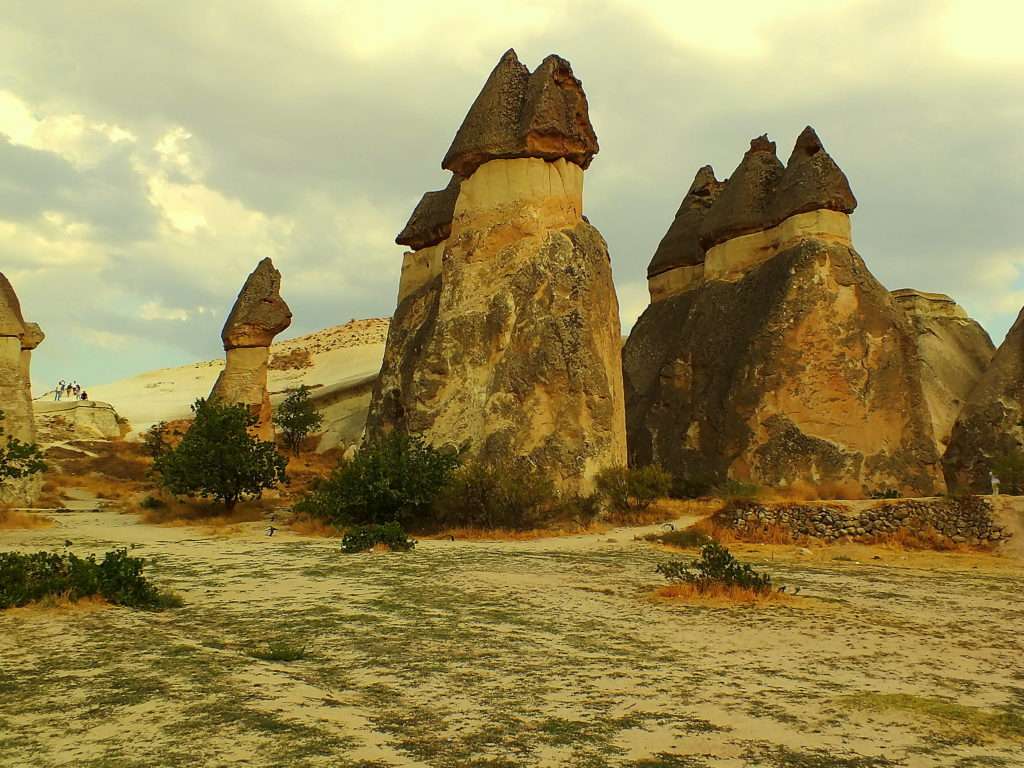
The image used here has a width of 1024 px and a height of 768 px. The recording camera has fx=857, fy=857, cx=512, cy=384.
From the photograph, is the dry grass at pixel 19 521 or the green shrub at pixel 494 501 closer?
the green shrub at pixel 494 501

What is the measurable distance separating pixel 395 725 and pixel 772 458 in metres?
15.7

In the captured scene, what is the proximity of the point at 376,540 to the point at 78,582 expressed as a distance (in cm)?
448

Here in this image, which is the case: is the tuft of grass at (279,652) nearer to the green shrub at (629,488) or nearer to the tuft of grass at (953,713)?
the tuft of grass at (953,713)

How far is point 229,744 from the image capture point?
2889 millimetres

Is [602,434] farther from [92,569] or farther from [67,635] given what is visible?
[67,635]

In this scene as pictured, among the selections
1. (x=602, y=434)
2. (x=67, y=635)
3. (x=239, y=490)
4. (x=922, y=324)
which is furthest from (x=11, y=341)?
(x=922, y=324)

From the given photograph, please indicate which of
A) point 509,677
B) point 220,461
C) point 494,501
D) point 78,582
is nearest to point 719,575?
point 509,677

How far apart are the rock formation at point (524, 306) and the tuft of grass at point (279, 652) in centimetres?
905

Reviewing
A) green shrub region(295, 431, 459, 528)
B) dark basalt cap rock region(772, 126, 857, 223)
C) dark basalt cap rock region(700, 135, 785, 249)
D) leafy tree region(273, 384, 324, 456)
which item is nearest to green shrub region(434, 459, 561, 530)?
green shrub region(295, 431, 459, 528)

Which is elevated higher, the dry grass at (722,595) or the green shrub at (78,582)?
the green shrub at (78,582)

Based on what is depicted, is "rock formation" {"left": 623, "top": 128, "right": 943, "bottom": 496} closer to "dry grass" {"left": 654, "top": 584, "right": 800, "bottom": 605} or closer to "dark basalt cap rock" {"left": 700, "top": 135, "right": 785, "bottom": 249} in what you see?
"dark basalt cap rock" {"left": 700, "top": 135, "right": 785, "bottom": 249}

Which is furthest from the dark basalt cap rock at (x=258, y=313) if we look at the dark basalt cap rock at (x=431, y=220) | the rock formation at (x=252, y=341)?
the dark basalt cap rock at (x=431, y=220)

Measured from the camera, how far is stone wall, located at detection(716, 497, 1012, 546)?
11.1 meters

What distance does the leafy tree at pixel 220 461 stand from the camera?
16.2 meters
